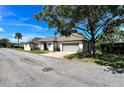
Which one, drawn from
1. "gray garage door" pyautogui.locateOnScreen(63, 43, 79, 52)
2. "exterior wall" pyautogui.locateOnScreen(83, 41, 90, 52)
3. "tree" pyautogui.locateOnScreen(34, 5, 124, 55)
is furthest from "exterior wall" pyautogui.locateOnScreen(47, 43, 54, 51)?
"tree" pyautogui.locateOnScreen(34, 5, 124, 55)

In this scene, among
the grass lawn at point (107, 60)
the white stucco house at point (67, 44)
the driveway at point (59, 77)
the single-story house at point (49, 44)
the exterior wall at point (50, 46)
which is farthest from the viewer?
the exterior wall at point (50, 46)

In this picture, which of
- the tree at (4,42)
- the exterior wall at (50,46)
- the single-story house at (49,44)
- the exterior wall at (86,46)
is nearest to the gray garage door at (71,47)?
the exterior wall at (86,46)

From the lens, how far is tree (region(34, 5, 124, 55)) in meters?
13.4

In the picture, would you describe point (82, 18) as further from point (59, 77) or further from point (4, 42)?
point (4, 42)

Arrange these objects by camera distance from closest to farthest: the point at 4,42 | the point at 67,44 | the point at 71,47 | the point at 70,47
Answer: the point at 71,47 → the point at 70,47 → the point at 67,44 → the point at 4,42

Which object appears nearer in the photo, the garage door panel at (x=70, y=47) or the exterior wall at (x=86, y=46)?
the exterior wall at (x=86, y=46)

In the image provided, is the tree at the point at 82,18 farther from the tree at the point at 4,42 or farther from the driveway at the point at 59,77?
the tree at the point at 4,42

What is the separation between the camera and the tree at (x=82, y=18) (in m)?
13.4

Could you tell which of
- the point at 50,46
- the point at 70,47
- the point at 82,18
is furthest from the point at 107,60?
the point at 50,46

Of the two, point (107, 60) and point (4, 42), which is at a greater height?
point (4, 42)

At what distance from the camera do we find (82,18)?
1484 centimetres

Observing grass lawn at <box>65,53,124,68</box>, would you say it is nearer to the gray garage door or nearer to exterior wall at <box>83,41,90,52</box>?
exterior wall at <box>83,41,90,52</box>
